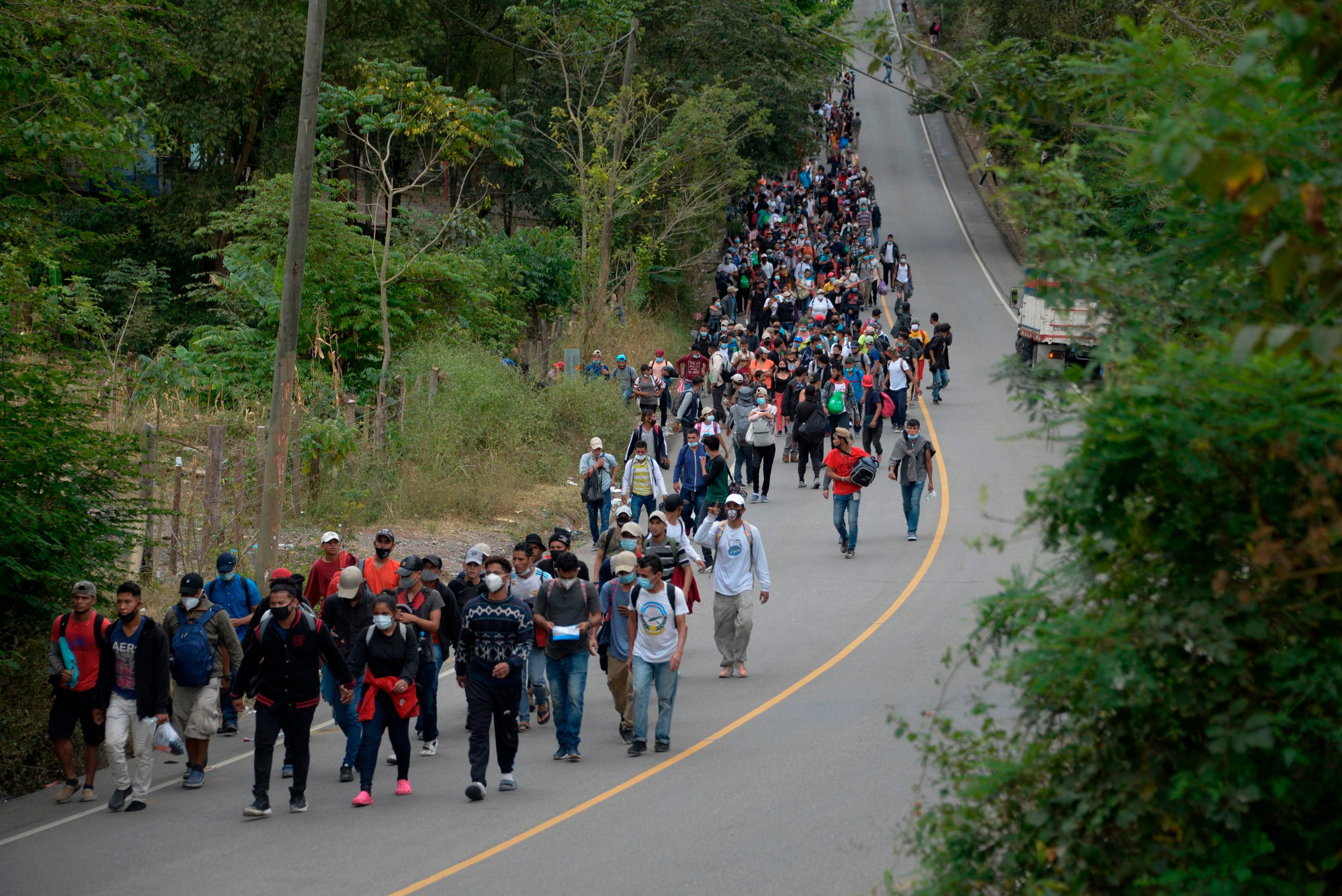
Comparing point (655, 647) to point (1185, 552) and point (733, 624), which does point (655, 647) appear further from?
point (1185, 552)

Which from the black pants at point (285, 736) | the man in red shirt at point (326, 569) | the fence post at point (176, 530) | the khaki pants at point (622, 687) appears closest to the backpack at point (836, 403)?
the fence post at point (176, 530)

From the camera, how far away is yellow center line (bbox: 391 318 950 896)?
8500 millimetres

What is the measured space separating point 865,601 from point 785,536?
3.89m

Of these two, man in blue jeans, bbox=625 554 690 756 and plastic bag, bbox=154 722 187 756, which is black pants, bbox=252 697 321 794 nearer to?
plastic bag, bbox=154 722 187 756

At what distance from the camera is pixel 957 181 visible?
6303 cm

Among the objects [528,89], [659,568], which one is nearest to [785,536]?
[659,568]

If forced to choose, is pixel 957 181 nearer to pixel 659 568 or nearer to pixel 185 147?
pixel 185 147

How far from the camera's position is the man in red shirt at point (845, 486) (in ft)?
57.5

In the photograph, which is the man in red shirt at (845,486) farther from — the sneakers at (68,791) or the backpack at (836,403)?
the sneakers at (68,791)

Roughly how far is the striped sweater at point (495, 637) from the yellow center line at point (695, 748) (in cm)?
113

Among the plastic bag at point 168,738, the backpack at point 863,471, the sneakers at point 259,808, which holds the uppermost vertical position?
the backpack at point 863,471

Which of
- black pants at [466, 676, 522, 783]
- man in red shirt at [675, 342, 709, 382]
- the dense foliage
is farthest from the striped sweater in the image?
man in red shirt at [675, 342, 709, 382]

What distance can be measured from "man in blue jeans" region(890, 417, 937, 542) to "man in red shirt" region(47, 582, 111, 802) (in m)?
11.1

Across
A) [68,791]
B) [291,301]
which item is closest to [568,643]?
[68,791]
